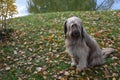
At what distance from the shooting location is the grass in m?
8.45

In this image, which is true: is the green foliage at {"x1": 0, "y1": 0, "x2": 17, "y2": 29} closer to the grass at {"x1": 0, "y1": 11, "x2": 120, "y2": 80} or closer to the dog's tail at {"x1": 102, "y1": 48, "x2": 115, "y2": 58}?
the grass at {"x1": 0, "y1": 11, "x2": 120, "y2": 80}

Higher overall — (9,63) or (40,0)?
(40,0)

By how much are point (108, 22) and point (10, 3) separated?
4.03m

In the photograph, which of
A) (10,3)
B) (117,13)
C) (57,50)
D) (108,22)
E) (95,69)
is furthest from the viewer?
(117,13)

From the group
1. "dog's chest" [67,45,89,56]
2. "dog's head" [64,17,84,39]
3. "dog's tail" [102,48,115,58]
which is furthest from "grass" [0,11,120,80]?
"dog's head" [64,17,84,39]

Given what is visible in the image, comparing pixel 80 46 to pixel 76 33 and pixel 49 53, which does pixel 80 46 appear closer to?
pixel 76 33

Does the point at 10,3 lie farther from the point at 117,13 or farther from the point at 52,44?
the point at 117,13

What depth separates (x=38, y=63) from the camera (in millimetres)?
9328

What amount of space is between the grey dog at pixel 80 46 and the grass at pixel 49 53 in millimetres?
218

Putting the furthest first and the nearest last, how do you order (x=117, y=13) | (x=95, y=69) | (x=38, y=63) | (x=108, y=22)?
1. (x=117, y=13)
2. (x=108, y=22)
3. (x=38, y=63)
4. (x=95, y=69)

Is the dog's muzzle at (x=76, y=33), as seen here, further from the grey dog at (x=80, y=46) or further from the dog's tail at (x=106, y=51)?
the dog's tail at (x=106, y=51)

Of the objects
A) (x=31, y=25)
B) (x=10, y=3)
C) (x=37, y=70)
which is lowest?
(x=37, y=70)

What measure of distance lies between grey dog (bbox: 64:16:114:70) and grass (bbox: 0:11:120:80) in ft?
0.72

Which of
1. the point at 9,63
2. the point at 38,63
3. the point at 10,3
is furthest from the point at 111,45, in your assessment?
the point at 10,3
